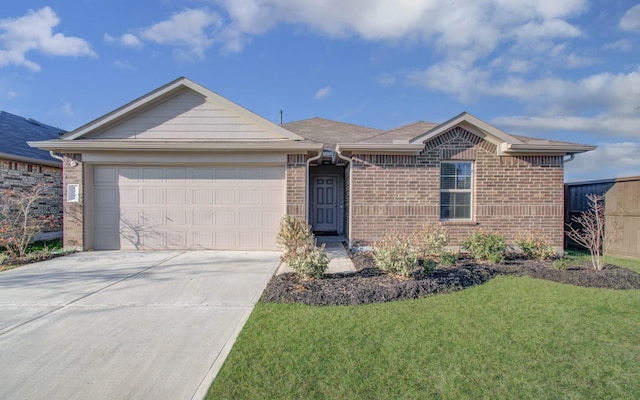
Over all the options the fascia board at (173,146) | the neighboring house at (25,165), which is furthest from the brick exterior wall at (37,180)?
the fascia board at (173,146)

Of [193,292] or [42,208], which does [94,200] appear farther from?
[193,292]

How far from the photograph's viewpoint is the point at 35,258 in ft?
26.8

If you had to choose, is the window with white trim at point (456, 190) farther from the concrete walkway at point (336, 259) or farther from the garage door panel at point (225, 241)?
the garage door panel at point (225, 241)

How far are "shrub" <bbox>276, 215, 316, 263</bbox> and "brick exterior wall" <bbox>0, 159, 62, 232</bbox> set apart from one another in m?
7.69

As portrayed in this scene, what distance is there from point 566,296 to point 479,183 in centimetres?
424

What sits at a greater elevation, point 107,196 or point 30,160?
point 30,160

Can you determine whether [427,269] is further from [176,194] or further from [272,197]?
[176,194]

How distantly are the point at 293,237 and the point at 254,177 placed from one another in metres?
2.46

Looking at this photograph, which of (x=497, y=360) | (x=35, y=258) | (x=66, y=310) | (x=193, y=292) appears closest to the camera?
(x=497, y=360)

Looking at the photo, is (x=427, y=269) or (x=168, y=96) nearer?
(x=427, y=269)

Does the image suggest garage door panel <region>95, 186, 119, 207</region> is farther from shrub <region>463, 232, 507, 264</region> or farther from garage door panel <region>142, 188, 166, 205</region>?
shrub <region>463, 232, 507, 264</region>

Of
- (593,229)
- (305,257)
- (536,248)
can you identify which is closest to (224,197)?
(305,257)

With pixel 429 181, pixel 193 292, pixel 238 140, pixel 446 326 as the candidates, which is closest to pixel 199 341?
pixel 193 292

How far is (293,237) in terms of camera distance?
790 cm
